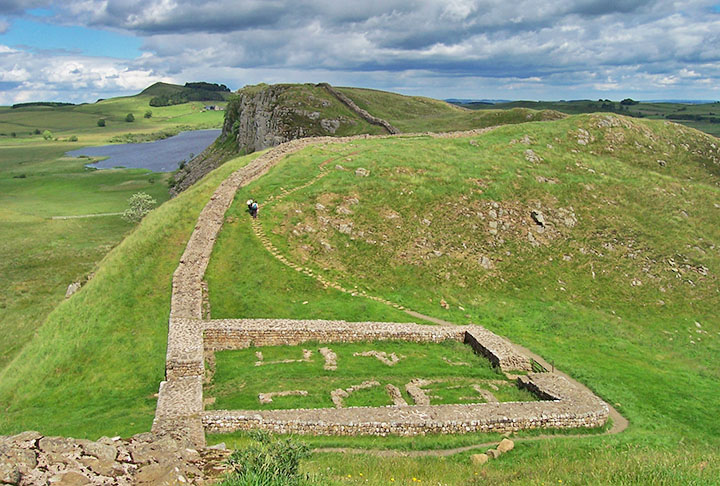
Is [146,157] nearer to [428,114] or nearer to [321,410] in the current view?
[428,114]

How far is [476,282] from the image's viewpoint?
3544 centimetres

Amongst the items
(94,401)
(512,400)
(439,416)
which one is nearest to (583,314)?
(512,400)

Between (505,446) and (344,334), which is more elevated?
(344,334)

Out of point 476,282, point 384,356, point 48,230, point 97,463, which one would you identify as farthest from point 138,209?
point 97,463

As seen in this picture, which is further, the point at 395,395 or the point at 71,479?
the point at 395,395

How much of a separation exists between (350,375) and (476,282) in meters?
15.1

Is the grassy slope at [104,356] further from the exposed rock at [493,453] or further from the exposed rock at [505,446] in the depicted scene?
the exposed rock at [505,446]

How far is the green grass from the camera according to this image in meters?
21.5

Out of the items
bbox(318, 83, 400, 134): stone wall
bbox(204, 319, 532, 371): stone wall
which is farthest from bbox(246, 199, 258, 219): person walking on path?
bbox(318, 83, 400, 134): stone wall

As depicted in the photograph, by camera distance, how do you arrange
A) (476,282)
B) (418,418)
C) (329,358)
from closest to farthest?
(418,418)
(329,358)
(476,282)

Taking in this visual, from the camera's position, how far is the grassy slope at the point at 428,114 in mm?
78562

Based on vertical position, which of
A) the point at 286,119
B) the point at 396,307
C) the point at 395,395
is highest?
the point at 286,119

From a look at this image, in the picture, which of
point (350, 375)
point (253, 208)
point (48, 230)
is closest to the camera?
point (350, 375)

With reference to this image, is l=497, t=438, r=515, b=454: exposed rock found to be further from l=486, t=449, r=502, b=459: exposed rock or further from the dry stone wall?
the dry stone wall
